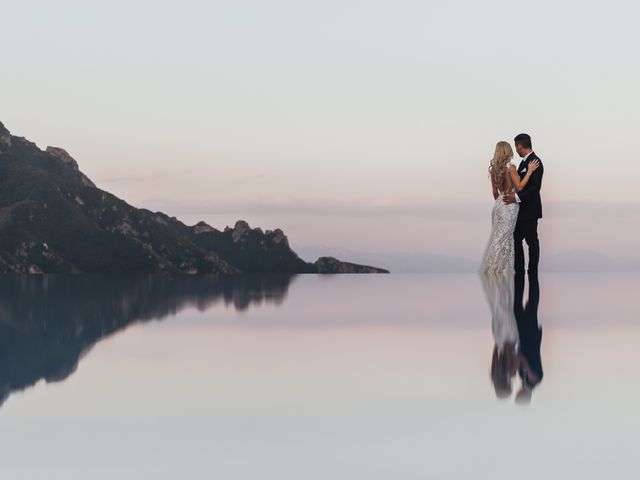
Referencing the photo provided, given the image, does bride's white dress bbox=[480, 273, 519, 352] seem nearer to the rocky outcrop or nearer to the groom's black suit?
the groom's black suit

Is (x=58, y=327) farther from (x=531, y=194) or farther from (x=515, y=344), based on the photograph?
(x=531, y=194)

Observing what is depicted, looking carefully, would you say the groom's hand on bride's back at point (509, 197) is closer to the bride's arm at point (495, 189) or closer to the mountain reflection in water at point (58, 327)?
the bride's arm at point (495, 189)

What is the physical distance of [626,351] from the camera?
30.0 ft

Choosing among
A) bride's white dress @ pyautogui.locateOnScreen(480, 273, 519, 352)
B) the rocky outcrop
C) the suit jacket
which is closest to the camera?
bride's white dress @ pyautogui.locateOnScreen(480, 273, 519, 352)

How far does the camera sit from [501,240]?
2666cm

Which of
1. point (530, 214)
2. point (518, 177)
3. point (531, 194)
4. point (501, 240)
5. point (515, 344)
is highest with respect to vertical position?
point (518, 177)

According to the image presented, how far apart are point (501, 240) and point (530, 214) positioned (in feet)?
8.13

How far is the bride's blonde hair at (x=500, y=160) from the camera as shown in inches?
942

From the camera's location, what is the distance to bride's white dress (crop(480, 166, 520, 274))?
25609 millimetres

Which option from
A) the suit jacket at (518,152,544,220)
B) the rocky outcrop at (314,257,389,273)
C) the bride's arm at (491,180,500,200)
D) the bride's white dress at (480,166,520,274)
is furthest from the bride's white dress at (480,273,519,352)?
the rocky outcrop at (314,257,389,273)

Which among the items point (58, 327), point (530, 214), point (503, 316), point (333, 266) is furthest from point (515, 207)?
point (333, 266)

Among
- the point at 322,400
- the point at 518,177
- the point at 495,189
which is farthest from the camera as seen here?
the point at 495,189

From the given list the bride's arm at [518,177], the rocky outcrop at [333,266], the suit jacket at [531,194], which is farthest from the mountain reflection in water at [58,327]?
the rocky outcrop at [333,266]

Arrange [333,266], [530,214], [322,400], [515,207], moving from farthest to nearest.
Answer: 1. [333,266]
2. [515,207]
3. [530,214]
4. [322,400]
